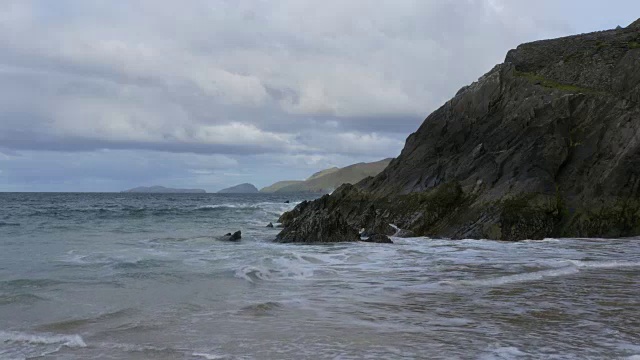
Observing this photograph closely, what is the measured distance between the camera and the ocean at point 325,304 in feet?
32.3

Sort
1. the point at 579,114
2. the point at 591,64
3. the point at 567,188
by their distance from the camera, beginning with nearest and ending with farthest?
1. the point at 567,188
2. the point at 579,114
3. the point at 591,64

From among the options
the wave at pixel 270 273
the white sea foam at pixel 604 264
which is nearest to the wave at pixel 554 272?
the white sea foam at pixel 604 264

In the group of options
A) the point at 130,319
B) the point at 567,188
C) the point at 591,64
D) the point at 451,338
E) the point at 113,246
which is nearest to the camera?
the point at 451,338

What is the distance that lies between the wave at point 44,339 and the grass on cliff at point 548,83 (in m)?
35.6

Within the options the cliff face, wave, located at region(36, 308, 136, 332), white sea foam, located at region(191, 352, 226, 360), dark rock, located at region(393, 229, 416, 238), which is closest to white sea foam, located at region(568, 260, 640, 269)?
the cliff face

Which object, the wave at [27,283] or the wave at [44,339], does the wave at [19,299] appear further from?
the wave at [44,339]

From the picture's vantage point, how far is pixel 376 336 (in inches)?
413

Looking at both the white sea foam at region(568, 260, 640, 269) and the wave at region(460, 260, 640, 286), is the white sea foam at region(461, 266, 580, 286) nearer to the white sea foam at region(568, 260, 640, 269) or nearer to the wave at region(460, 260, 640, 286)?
the wave at region(460, 260, 640, 286)

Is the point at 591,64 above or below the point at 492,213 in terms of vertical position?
above

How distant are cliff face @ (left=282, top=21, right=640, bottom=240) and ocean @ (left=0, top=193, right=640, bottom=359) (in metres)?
5.50

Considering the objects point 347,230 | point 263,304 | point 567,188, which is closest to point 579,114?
point 567,188

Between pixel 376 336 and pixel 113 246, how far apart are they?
933 inches

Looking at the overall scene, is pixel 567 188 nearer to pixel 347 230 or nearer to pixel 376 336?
pixel 347 230

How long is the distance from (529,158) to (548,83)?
27.2 ft
